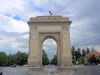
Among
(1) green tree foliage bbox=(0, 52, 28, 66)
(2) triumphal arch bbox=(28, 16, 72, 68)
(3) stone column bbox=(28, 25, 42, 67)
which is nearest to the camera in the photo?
(2) triumphal arch bbox=(28, 16, 72, 68)

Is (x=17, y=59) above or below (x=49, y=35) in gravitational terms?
below

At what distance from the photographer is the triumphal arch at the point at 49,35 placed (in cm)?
4928

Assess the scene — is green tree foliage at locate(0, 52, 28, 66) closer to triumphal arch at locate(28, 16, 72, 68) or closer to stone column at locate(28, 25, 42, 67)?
stone column at locate(28, 25, 42, 67)

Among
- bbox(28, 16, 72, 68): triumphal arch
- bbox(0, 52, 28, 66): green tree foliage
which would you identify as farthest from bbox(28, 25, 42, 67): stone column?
bbox(0, 52, 28, 66): green tree foliage

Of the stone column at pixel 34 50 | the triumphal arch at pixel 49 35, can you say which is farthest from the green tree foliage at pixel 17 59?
the triumphal arch at pixel 49 35

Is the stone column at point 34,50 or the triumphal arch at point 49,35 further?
the stone column at point 34,50

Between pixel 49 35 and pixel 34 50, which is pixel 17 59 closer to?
pixel 34 50

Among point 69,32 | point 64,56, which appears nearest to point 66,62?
point 64,56

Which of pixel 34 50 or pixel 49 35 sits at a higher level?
pixel 49 35

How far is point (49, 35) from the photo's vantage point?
50.3 metres

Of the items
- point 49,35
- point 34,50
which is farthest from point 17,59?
point 49,35

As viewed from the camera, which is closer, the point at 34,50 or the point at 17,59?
the point at 34,50

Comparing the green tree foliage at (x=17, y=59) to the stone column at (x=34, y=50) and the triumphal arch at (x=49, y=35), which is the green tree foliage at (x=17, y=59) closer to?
the stone column at (x=34, y=50)

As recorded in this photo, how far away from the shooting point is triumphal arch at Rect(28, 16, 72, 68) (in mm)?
49281
